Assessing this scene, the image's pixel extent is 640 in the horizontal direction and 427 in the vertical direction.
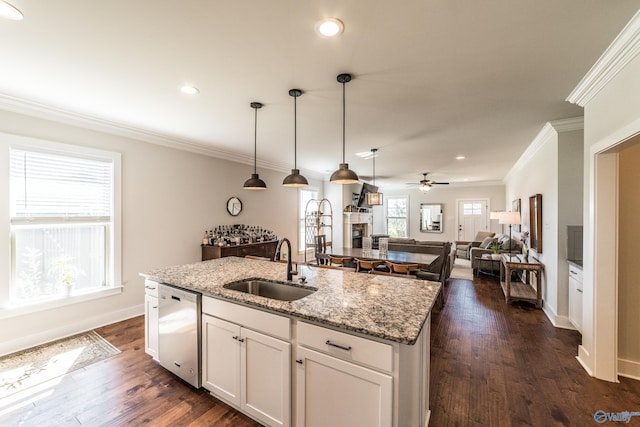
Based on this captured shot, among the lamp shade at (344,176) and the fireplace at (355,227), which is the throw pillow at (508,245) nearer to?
the fireplace at (355,227)

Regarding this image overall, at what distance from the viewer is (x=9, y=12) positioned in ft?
4.99

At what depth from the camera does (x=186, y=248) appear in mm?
4371

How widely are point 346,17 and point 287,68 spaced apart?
71 cm

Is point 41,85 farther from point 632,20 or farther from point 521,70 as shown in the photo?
point 632,20

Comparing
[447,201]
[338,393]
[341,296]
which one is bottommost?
[338,393]

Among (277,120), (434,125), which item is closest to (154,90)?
(277,120)

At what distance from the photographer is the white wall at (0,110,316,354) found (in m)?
2.91

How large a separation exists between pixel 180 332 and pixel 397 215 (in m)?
9.31

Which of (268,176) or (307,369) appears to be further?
(268,176)

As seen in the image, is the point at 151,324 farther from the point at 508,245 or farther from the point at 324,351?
the point at 508,245

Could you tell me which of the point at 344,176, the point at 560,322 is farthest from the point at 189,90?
the point at 560,322

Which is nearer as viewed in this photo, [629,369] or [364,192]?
[629,369]

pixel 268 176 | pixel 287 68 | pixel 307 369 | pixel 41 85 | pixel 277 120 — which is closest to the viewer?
pixel 307 369

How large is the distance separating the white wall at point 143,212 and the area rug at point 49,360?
19 centimetres
